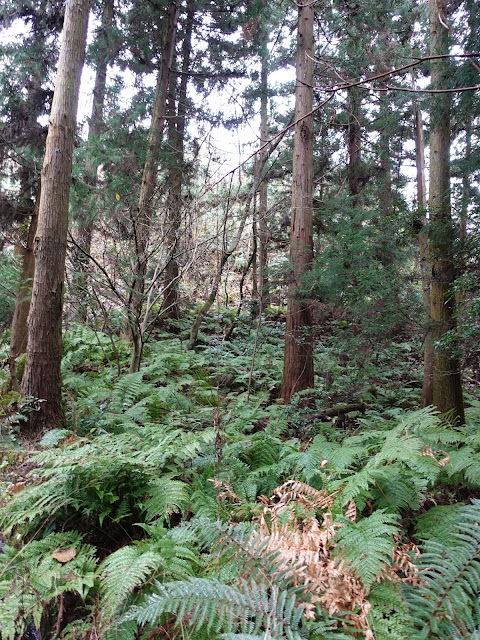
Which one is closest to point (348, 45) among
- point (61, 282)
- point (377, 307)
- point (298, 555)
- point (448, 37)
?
point (448, 37)

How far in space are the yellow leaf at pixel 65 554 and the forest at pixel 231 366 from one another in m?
0.02

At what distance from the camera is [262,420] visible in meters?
4.87

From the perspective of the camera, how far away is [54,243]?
4543 mm

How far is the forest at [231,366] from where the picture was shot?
5.69 ft

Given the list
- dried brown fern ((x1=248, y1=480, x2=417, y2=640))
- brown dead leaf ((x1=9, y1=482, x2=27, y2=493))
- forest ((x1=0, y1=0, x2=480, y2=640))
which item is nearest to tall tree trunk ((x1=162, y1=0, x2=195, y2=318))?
forest ((x1=0, y1=0, x2=480, y2=640))

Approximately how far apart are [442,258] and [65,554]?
5.03 m

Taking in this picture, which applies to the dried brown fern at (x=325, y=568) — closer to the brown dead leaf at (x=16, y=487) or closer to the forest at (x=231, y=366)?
the forest at (x=231, y=366)

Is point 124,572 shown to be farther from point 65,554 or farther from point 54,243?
point 54,243

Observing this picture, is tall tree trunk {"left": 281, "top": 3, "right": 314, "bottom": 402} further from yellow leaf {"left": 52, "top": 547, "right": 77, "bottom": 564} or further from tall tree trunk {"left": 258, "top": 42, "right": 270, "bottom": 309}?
yellow leaf {"left": 52, "top": 547, "right": 77, "bottom": 564}

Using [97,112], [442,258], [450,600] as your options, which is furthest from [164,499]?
[97,112]

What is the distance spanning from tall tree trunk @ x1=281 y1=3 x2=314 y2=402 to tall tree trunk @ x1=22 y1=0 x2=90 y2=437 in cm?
339

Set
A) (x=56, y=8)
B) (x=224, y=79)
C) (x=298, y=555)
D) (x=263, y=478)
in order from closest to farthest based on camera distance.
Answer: (x=298, y=555), (x=263, y=478), (x=56, y=8), (x=224, y=79)

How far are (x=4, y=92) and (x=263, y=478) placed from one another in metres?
9.28

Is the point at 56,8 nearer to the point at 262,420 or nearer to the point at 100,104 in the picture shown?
the point at 100,104
